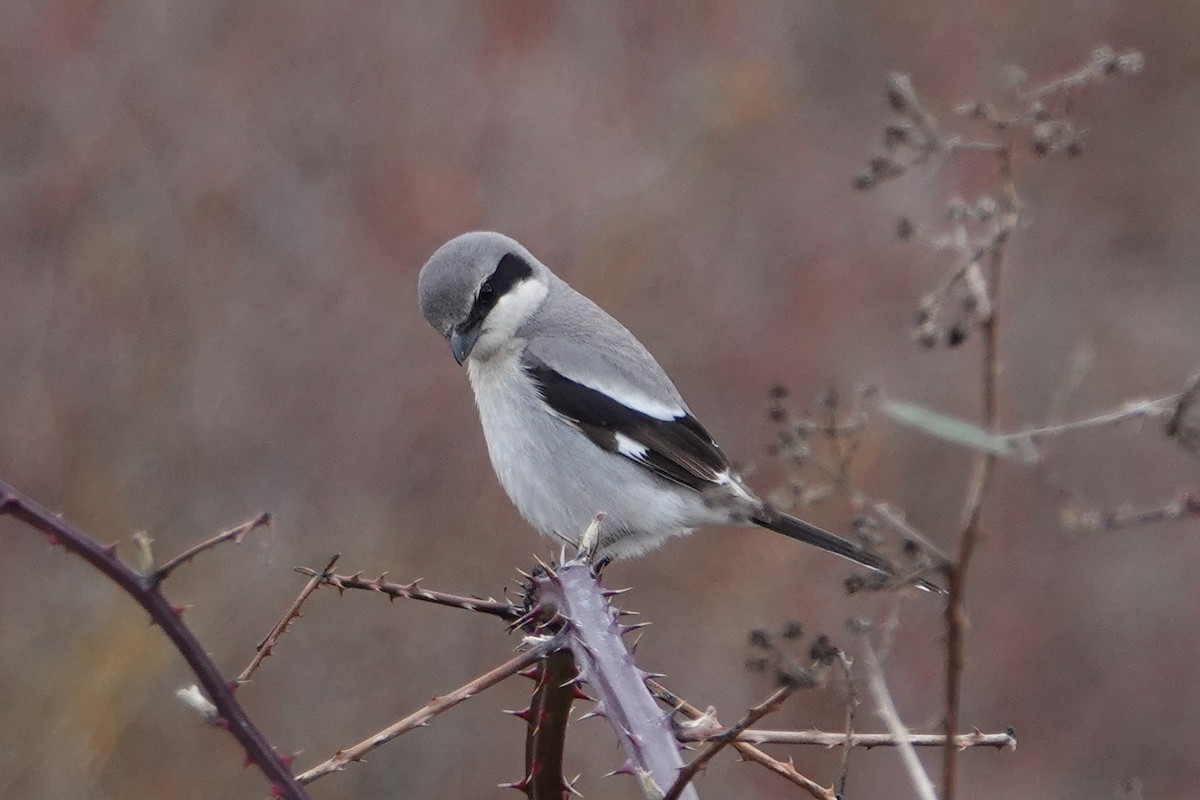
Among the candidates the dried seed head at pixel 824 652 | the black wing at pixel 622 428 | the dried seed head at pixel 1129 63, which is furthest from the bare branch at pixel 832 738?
the black wing at pixel 622 428

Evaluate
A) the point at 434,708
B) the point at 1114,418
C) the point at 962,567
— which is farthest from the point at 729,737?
the point at 434,708

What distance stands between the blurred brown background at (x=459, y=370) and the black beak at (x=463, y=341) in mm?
2693

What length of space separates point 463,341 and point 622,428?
552mm

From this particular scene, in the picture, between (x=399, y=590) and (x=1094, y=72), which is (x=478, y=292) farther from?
(x=1094, y=72)

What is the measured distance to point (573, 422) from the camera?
162 inches

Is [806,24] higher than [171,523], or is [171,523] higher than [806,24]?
[806,24]

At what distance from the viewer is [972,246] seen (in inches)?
54.3

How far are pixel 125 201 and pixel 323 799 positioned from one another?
11.2 feet

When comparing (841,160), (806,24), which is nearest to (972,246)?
(841,160)

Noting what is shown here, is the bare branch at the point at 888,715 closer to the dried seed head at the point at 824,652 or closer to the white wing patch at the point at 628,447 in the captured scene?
the dried seed head at the point at 824,652

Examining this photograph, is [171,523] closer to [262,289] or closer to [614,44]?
[262,289]

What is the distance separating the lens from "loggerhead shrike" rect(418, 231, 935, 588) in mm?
4023

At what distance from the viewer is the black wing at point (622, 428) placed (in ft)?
13.5

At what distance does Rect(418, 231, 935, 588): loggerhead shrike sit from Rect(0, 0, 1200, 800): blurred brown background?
2067 mm
